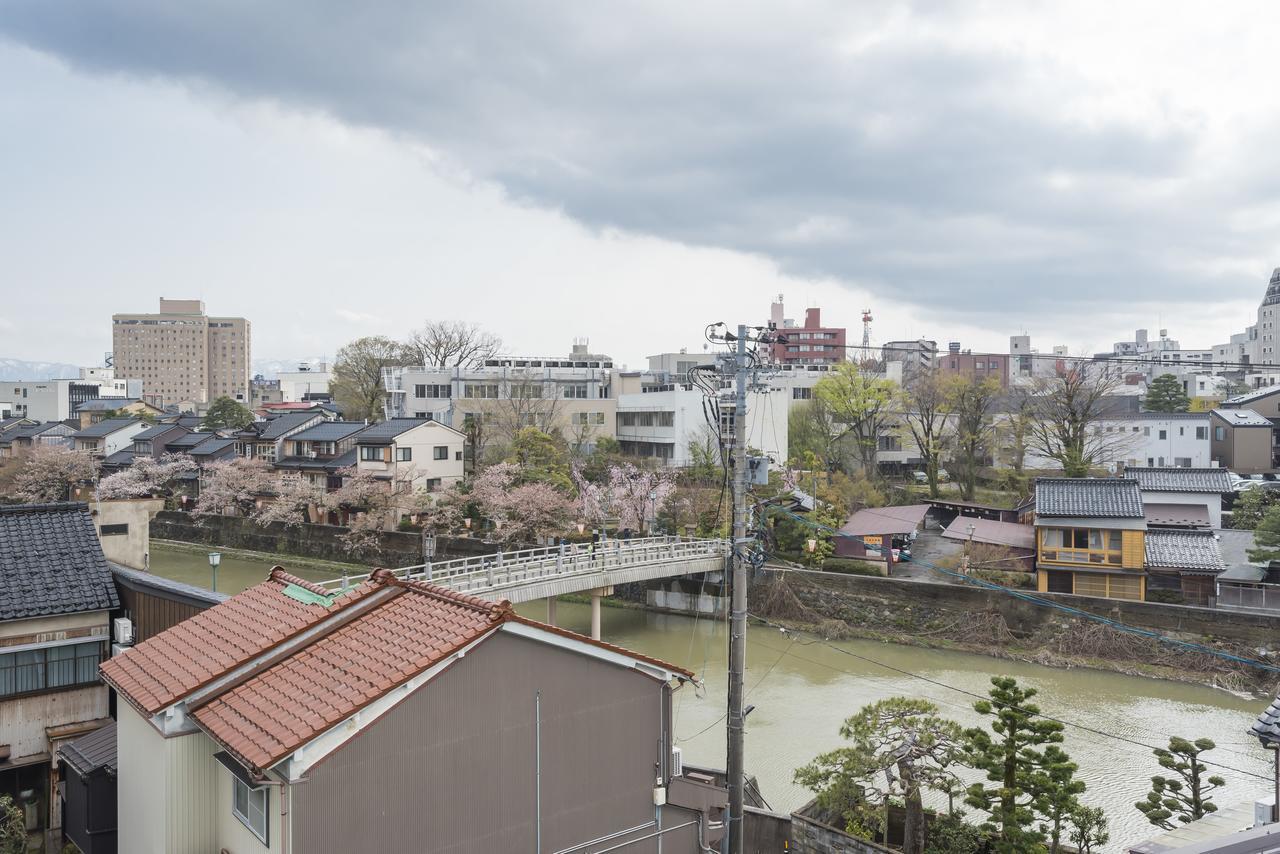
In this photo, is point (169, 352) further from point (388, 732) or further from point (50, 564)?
point (388, 732)

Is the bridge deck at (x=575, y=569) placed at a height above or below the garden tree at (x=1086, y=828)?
above

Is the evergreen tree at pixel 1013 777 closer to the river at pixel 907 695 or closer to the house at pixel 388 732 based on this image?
the river at pixel 907 695

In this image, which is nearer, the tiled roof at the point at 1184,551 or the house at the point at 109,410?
the tiled roof at the point at 1184,551

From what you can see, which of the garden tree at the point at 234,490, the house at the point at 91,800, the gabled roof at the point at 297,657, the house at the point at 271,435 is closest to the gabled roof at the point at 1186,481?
the gabled roof at the point at 297,657

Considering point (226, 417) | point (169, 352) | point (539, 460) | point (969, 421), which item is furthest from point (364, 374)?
point (169, 352)

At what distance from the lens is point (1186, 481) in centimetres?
3044

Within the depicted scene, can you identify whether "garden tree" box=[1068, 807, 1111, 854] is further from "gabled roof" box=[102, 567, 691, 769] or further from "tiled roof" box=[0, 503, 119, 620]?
"tiled roof" box=[0, 503, 119, 620]

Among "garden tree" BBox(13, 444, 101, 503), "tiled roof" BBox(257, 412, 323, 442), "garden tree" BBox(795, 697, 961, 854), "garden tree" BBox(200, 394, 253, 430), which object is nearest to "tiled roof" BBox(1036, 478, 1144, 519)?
"garden tree" BBox(795, 697, 961, 854)

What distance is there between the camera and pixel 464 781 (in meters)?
7.18

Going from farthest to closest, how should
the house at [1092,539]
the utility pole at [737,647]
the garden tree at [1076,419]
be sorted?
the garden tree at [1076,419] < the house at [1092,539] < the utility pole at [737,647]

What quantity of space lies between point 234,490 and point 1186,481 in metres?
41.2

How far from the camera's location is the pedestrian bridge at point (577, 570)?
66.8 ft

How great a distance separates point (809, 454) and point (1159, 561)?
13.7 m

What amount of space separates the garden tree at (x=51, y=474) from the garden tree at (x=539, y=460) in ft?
80.4
